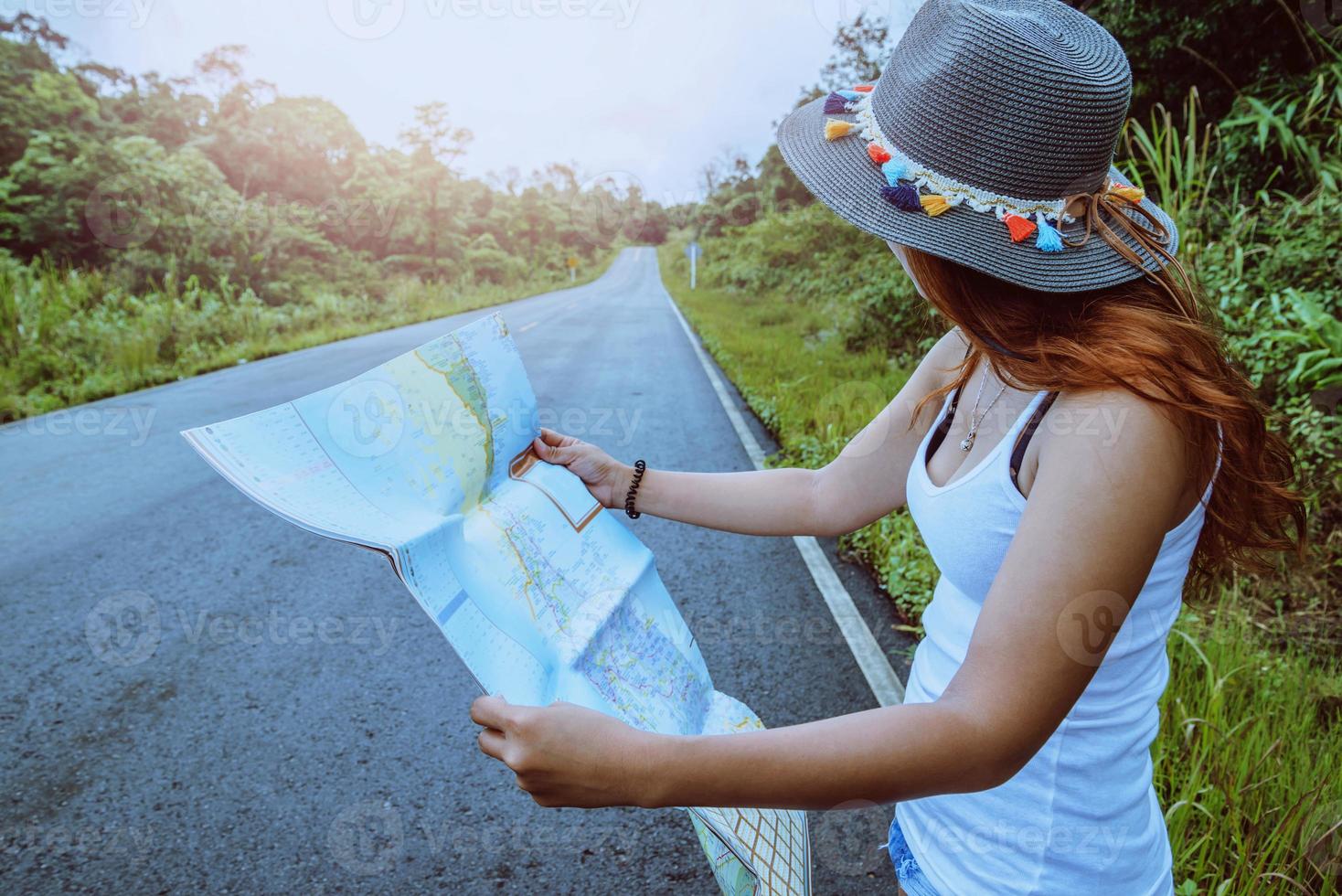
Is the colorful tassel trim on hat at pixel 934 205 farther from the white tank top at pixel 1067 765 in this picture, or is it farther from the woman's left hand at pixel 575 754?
the woman's left hand at pixel 575 754

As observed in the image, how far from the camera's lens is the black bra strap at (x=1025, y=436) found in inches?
30.5

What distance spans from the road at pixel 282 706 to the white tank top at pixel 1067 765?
104 centimetres

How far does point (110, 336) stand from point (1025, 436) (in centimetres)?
1077

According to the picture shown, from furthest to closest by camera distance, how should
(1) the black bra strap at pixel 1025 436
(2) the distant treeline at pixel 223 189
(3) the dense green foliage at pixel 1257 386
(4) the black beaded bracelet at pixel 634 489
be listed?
(2) the distant treeline at pixel 223 189 → (3) the dense green foliage at pixel 1257 386 → (4) the black beaded bracelet at pixel 634 489 → (1) the black bra strap at pixel 1025 436

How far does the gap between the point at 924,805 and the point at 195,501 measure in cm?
468

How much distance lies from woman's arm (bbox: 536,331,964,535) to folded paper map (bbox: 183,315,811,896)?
0.65ft

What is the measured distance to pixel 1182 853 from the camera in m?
1.65

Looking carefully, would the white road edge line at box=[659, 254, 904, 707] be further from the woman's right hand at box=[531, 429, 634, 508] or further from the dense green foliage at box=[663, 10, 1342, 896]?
the woman's right hand at box=[531, 429, 634, 508]

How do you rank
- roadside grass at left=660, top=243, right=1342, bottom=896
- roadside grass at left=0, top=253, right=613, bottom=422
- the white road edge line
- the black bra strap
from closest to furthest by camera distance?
the black bra strap
roadside grass at left=660, top=243, right=1342, bottom=896
the white road edge line
roadside grass at left=0, top=253, right=613, bottom=422

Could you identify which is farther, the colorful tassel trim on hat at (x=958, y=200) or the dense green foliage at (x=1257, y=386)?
the dense green foliage at (x=1257, y=386)

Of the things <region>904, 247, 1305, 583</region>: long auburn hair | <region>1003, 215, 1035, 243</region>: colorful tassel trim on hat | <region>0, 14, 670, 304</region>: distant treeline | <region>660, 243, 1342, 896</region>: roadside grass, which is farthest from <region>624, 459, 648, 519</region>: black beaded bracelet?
<region>0, 14, 670, 304</region>: distant treeline

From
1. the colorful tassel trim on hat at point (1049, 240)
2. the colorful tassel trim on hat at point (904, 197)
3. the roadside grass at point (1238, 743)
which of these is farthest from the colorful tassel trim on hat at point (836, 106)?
the roadside grass at point (1238, 743)

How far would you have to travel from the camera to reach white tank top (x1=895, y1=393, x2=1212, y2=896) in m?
0.83

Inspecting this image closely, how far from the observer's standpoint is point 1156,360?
28.5 inches
